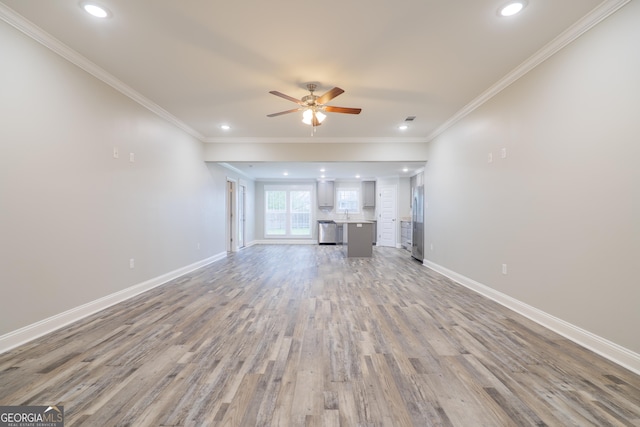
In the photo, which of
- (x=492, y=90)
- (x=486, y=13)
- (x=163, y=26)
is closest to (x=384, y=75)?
(x=486, y=13)

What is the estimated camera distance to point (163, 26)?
225 cm

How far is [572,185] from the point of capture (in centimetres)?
230

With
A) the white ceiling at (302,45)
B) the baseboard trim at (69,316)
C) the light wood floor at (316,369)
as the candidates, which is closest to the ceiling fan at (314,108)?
the white ceiling at (302,45)

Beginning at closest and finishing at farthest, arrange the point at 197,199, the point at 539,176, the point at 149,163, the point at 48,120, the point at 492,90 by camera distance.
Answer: the point at 48,120 < the point at 539,176 < the point at 492,90 < the point at 149,163 < the point at 197,199

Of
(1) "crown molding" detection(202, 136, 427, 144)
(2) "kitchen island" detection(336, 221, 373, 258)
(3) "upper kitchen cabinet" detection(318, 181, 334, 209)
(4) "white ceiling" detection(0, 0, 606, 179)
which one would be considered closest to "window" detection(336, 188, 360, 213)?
(3) "upper kitchen cabinet" detection(318, 181, 334, 209)

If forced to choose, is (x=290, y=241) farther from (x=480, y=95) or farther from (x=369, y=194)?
(x=480, y=95)

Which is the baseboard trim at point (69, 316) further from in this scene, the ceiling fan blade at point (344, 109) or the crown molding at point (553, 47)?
the crown molding at point (553, 47)

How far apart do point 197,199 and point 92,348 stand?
3497 millimetres

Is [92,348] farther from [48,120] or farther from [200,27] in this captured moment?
[200,27]

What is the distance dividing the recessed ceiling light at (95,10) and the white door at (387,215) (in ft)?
27.3

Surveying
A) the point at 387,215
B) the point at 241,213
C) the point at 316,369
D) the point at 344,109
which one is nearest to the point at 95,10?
the point at 344,109

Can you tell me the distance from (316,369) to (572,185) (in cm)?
263

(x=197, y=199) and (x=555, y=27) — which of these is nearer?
(x=555, y=27)

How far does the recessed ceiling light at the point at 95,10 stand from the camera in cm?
202
